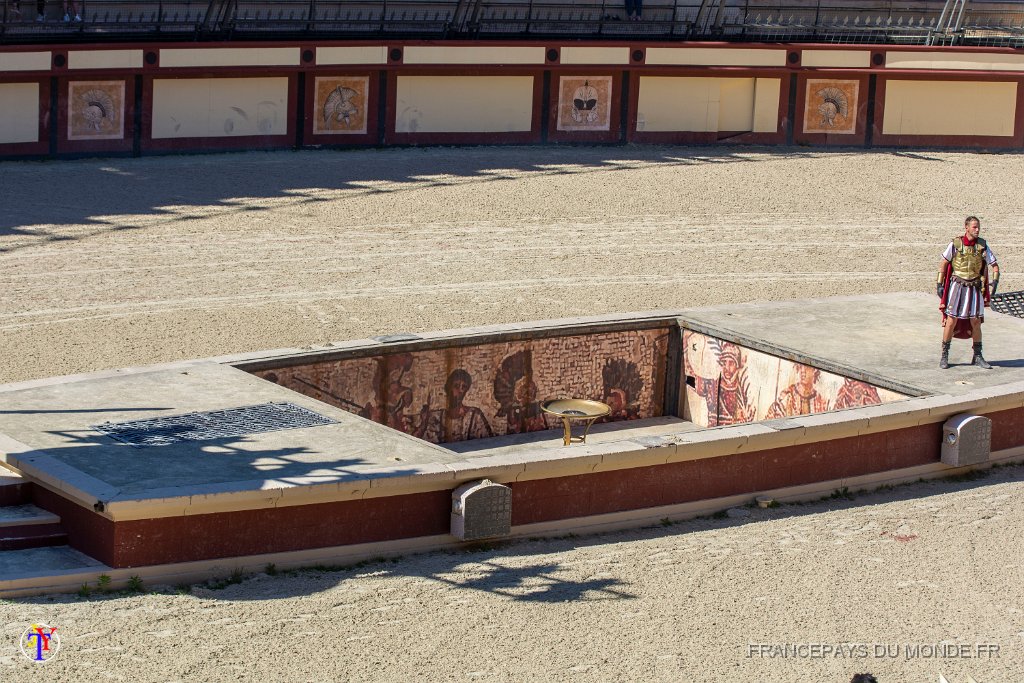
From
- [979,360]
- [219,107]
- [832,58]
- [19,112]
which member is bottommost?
[979,360]

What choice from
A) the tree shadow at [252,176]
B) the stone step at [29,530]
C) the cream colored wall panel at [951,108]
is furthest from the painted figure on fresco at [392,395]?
the cream colored wall panel at [951,108]

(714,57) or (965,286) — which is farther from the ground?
(714,57)

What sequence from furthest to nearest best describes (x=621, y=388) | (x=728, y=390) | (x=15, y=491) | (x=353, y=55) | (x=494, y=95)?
(x=494, y=95), (x=353, y=55), (x=621, y=388), (x=728, y=390), (x=15, y=491)

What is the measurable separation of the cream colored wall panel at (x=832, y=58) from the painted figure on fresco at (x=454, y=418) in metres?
19.4

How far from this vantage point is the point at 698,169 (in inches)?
1266

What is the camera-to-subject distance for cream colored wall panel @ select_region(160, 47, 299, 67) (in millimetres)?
30203

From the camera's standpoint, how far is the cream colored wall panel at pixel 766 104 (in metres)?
35.3

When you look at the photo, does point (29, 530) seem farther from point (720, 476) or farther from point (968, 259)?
point (968, 259)

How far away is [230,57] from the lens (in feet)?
101

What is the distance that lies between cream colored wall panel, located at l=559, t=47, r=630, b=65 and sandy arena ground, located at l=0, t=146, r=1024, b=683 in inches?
77.9

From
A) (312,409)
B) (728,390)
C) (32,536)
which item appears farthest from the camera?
(728,390)

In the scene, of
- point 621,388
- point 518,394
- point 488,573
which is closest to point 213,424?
point 488,573

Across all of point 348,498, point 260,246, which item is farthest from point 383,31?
point 348,498

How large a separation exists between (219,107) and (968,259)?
57.6ft
